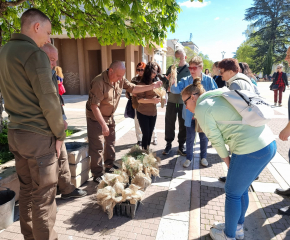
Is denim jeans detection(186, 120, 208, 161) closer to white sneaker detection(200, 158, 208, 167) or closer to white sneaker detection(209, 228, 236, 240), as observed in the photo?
white sneaker detection(200, 158, 208, 167)

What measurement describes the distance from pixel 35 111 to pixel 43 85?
0.81ft

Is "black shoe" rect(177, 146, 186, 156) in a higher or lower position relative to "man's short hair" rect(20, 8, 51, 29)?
lower

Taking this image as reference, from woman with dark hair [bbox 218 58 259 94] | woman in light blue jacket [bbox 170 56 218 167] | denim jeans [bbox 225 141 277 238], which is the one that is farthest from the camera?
woman in light blue jacket [bbox 170 56 218 167]

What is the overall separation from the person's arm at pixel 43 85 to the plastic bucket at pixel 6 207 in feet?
4.13

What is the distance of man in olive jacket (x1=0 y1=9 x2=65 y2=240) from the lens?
66.1 inches

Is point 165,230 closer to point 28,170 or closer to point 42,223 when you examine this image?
point 42,223

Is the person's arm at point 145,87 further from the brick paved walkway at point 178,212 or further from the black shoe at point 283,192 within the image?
the black shoe at point 283,192

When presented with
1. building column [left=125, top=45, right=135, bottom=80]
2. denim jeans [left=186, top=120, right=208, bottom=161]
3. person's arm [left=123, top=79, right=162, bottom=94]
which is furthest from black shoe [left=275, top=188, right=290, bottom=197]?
building column [left=125, top=45, right=135, bottom=80]

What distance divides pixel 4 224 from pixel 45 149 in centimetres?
129

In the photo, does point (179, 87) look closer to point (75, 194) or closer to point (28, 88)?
point (75, 194)

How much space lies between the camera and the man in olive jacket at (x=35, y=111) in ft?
5.50

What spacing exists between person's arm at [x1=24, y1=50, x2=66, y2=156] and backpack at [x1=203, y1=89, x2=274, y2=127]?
142 centimetres

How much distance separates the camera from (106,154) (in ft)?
12.2

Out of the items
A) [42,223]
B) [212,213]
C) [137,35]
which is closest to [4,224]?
[42,223]
